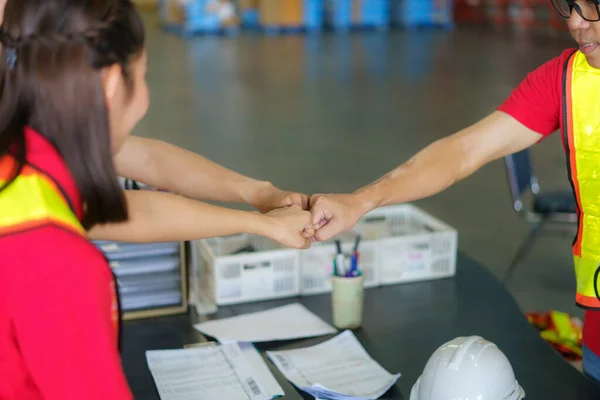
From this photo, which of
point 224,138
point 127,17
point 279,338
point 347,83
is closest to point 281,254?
point 279,338

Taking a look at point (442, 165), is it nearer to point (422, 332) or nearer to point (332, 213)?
point (332, 213)

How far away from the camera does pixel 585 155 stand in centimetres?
177

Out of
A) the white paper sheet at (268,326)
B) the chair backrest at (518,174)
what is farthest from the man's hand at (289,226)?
the chair backrest at (518,174)

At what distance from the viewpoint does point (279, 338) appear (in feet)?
6.34

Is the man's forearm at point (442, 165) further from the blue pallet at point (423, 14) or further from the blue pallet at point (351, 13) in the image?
the blue pallet at point (423, 14)

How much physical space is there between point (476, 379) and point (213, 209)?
0.61 m

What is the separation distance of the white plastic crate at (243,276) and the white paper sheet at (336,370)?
305 mm

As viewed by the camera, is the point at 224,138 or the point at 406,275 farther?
the point at 224,138

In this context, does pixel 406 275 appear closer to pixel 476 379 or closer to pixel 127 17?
pixel 476 379

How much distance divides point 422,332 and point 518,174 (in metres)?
1.82

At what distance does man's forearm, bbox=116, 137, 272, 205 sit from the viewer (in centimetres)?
188

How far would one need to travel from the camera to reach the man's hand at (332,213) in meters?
1.93

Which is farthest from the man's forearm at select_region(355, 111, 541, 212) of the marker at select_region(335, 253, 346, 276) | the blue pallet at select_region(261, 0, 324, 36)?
the blue pallet at select_region(261, 0, 324, 36)

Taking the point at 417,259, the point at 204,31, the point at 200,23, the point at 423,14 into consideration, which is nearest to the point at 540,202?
the point at 417,259
